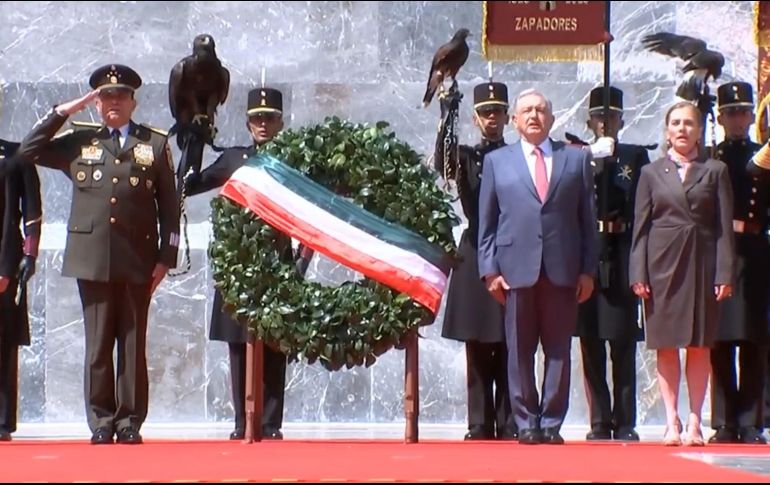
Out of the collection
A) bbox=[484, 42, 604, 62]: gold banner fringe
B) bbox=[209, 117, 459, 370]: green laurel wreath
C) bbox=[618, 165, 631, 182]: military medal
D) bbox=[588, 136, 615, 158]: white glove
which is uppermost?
bbox=[484, 42, 604, 62]: gold banner fringe

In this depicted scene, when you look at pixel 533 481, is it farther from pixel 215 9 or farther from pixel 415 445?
pixel 215 9

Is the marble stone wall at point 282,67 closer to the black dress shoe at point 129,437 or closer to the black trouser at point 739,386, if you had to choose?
the black trouser at point 739,386

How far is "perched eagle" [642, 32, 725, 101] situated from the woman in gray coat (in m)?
1.18

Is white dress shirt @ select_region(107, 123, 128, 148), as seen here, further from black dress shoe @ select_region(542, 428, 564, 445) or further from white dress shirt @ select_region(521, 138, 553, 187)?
black dress shoe @ select_region(542, 428, 564, 445)

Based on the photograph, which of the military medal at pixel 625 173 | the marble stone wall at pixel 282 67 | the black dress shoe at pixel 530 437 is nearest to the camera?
the black dress shoe at pixel 530 437

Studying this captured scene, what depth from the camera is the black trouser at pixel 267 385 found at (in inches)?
412

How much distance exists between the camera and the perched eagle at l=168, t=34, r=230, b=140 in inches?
400

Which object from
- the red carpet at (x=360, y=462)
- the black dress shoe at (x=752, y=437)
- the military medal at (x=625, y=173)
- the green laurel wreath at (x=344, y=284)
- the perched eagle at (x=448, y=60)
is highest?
the perched eagle at (x=448, y=60)

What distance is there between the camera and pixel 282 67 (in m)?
13.5

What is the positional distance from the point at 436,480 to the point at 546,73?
6.85m

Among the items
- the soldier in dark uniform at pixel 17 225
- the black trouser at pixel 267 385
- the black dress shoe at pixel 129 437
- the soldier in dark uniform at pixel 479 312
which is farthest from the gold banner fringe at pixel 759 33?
the black dress shoe at pixel 129 437

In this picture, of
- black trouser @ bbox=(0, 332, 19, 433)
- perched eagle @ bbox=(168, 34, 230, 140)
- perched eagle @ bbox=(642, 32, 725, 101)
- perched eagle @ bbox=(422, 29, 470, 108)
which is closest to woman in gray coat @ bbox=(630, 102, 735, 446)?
perched eagle @ bbox=(642, 32, 725, 101)

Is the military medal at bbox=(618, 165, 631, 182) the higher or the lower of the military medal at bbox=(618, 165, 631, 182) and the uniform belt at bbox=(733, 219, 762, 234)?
the higher

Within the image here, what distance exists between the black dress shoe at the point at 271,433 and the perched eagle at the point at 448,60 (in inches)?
76.0
